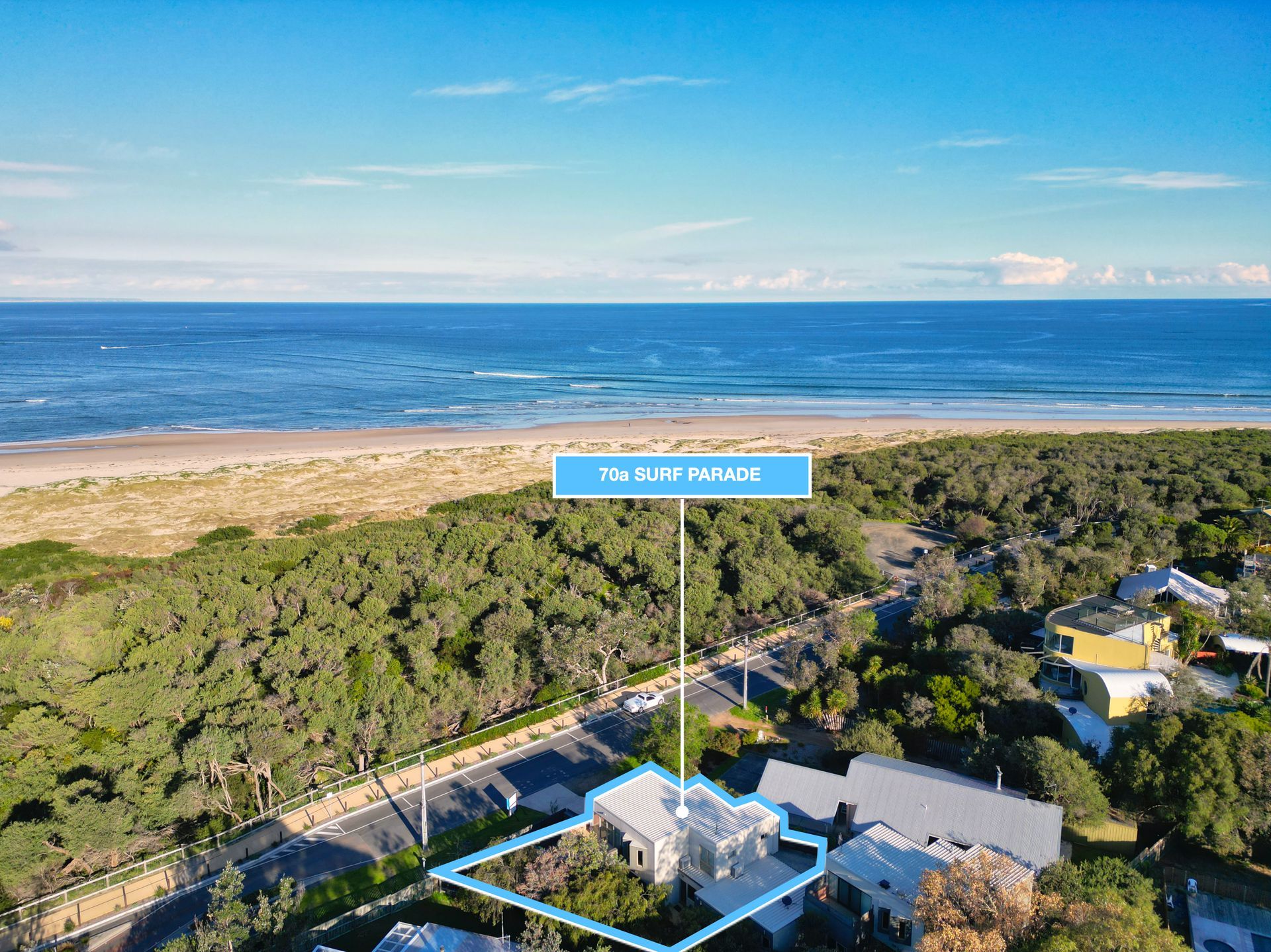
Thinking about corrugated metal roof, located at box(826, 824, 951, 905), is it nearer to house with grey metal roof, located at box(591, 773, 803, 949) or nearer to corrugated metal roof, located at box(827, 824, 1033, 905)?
corrugated metal roof, located at box(827, 824, 1033, 905)

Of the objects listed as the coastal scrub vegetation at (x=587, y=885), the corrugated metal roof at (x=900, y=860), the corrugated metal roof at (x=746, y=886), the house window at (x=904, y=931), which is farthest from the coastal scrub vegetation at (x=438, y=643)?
the coastal scrub vegetation at (x=587, y=885)

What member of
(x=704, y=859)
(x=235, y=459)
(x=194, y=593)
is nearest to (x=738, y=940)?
(x=704, y=859)

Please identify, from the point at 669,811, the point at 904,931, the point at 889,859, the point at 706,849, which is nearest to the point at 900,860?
the point at 889,859

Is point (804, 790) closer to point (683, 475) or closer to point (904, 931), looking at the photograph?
point (904, 931)

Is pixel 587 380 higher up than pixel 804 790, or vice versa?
pixel 587 380

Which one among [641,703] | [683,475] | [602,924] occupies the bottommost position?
[641,703]

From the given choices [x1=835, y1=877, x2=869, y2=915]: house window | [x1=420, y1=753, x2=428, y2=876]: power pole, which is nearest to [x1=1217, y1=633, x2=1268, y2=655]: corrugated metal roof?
[x1=835, y1=877, x2=869, y2=915]: house window

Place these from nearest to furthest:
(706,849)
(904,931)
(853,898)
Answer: (706,849) → (904,931) → (853,898)

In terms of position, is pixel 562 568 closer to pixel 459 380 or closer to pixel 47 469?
pixel 47 469
